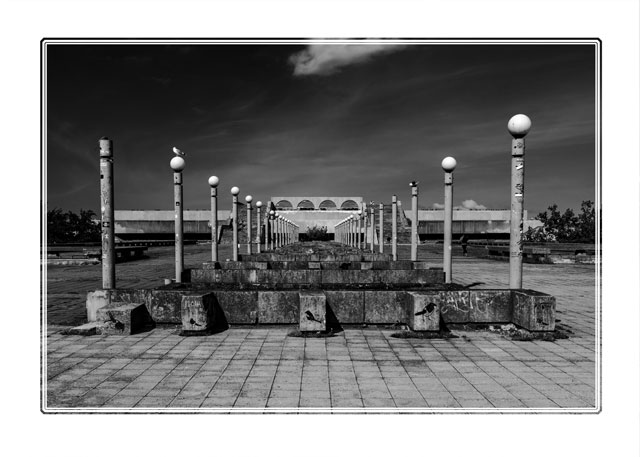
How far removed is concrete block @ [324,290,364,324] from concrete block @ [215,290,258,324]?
1.22 m

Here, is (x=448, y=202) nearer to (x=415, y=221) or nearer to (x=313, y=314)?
(x=415, y=221)

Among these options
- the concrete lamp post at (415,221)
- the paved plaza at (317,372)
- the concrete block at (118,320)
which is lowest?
the paved plaza at (317,372)

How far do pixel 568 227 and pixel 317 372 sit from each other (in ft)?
138

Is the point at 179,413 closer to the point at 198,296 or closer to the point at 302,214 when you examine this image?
the point at 198,296

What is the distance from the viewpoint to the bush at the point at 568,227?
121 ft

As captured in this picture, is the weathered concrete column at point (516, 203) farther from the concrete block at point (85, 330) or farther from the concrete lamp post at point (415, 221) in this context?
the concrete block at point (85, 330)

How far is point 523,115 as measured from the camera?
21.8ft

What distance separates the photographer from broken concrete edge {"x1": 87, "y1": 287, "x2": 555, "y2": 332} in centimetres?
661

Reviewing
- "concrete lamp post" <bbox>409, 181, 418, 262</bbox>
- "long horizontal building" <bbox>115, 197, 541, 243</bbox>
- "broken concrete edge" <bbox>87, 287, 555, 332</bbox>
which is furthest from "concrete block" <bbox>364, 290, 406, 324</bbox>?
"long horizontal building" <bbox>115, 197, 541, 243</bbox>

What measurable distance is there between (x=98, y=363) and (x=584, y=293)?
11.4 metres

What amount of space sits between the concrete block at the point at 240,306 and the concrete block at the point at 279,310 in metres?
0.12

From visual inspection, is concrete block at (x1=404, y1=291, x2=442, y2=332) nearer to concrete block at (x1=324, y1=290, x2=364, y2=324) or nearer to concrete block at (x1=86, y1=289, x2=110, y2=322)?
concrete block at (x1=324, y1=290, x2=364, y2=324)

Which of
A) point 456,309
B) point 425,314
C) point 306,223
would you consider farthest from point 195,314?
point 306,223

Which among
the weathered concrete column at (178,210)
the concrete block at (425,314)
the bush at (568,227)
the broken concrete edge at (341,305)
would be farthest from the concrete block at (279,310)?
the bush at (568,227)
